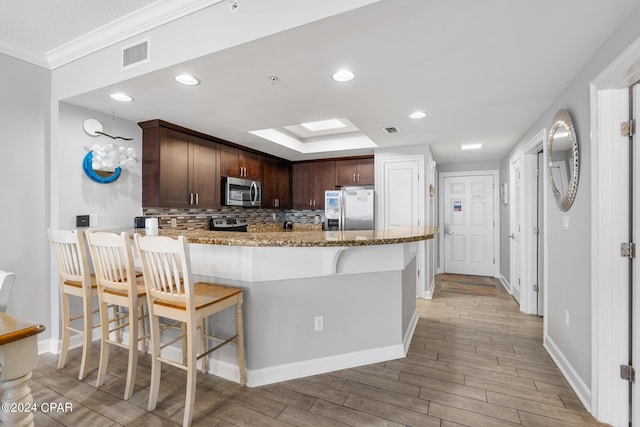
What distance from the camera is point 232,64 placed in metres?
2.02

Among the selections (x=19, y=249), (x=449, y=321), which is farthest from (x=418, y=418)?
(x=19, y=249)

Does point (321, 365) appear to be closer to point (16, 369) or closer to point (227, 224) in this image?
point (16, 369)

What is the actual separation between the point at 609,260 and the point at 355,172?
3.67m

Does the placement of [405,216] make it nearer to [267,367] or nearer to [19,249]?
[267,367]

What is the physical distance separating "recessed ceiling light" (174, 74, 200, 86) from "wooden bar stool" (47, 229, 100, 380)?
52.0 inches

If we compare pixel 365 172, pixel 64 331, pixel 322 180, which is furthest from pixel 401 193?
pixel 64 331

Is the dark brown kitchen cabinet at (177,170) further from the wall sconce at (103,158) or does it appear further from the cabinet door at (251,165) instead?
the cabinet door at (251,165)

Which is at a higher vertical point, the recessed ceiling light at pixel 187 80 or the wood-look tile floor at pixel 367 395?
the recessed ceiling light at pixel 187 80

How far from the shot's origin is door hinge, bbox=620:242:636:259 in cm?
172

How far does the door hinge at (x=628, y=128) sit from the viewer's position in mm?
1728

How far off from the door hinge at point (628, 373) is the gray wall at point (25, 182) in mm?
4330

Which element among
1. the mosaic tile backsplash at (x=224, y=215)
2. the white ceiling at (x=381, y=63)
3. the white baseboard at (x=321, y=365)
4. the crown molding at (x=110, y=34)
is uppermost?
the crown molding at (x=110, y=34)

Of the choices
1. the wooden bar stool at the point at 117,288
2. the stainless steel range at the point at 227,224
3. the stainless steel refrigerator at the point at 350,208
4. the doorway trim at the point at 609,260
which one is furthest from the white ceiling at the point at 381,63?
the stainless steel refrigerator at the point at 350,208

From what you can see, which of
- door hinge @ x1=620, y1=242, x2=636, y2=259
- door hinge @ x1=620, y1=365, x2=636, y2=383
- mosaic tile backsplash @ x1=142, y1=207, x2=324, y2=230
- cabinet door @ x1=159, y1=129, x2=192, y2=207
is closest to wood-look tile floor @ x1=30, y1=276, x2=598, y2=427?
door hinge @ x1=620, y1=365, x2=636, y2=383
